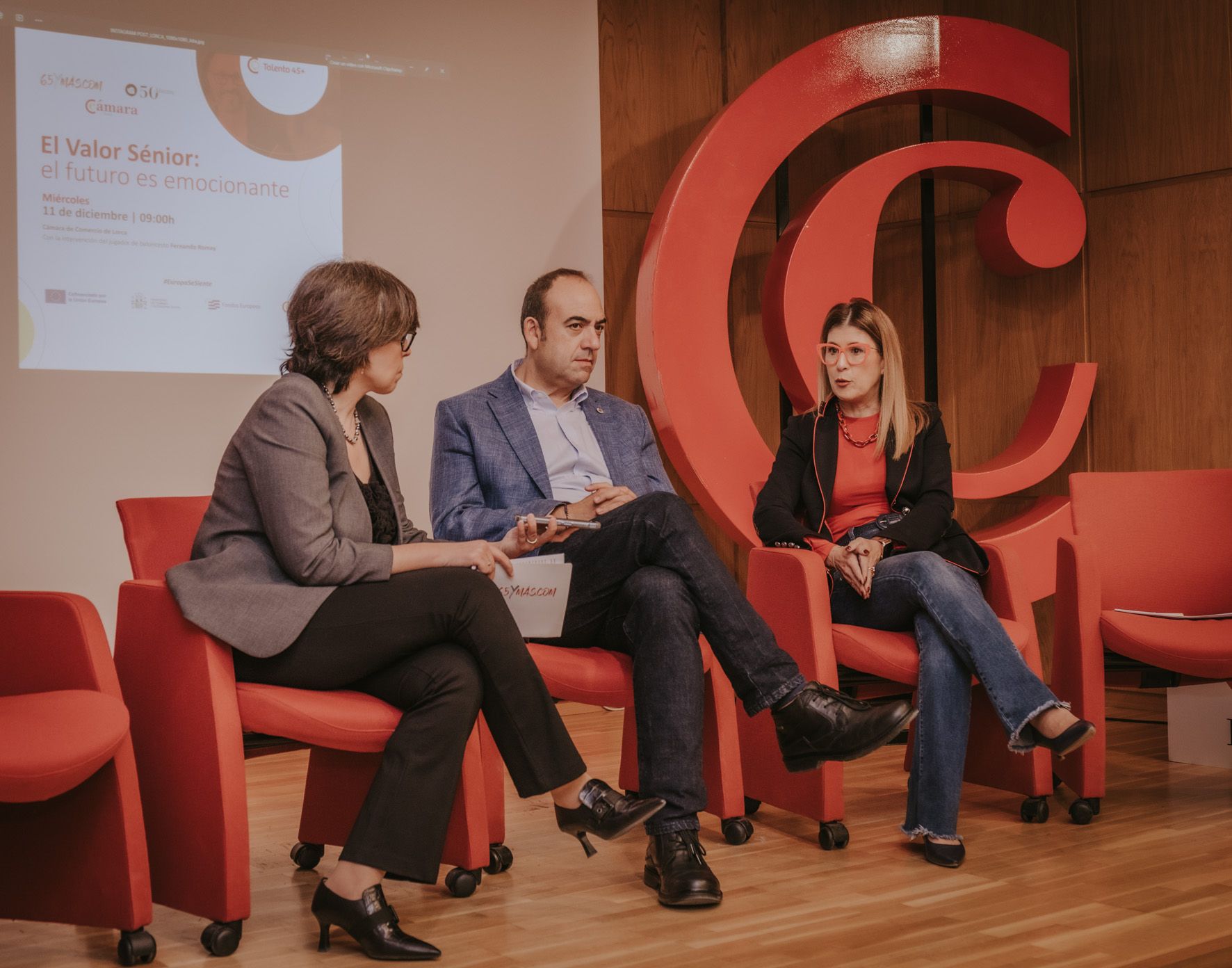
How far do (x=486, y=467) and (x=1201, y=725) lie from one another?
2.23 metres

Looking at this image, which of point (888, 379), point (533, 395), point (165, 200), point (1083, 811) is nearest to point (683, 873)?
point (1083, 811)

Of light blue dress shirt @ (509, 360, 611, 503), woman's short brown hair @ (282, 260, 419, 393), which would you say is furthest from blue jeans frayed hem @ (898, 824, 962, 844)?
woman's short brown hair @ (282, 260, 419, 393)

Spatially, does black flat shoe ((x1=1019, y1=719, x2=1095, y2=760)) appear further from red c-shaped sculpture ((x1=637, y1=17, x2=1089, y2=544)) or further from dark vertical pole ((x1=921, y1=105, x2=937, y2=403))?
dark vertical pole ((x1=921, y1=105, x2=937, y2=403))

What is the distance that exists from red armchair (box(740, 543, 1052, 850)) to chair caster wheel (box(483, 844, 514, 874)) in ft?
2.25

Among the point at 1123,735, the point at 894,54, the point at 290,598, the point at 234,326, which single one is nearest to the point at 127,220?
the point at 234,326

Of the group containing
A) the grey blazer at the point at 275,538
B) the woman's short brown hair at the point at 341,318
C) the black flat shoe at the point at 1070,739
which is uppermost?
the woman's short brown hair at the point at 341,318

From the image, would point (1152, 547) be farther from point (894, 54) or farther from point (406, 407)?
point (406, 407)

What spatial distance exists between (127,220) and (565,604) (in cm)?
251

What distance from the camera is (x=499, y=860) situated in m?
2.65

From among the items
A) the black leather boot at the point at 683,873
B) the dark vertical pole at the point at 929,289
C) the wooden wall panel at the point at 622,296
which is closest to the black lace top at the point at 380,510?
the black leather boot at the point at 683,873

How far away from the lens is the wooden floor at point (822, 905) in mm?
2078

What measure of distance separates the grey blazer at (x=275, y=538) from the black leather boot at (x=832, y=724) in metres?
0.85

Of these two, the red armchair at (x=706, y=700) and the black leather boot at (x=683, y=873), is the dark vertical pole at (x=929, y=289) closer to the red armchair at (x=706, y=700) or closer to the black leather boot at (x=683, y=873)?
the red armchair at (x=706, y=700)

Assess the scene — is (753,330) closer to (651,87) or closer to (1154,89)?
(651,87)
